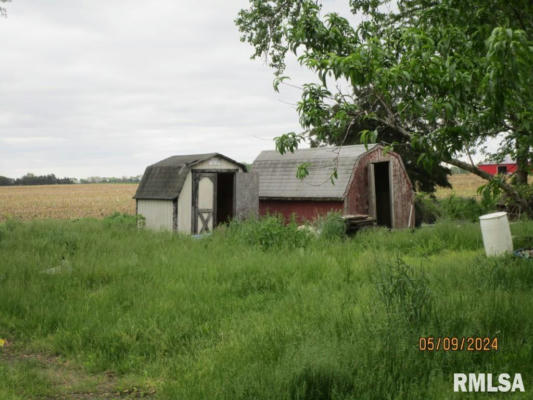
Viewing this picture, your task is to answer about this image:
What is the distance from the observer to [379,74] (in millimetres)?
5363

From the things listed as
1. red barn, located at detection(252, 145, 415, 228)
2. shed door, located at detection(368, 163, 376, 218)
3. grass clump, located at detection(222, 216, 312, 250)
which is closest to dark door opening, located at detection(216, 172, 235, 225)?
red barn, located at detection(252, 145, 415, 228)

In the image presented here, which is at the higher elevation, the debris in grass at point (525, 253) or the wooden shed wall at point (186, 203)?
the wooden shed wall at point (186, 203)

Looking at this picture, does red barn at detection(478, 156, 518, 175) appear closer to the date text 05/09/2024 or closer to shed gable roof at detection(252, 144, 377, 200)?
shed gable roof at detection(252, 144, 377, 200)

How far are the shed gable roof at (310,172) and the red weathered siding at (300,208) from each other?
0.25 m

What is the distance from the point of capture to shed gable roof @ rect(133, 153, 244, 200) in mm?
15117

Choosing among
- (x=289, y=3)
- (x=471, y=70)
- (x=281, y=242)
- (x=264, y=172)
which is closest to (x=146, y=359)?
(x=471, y=70)

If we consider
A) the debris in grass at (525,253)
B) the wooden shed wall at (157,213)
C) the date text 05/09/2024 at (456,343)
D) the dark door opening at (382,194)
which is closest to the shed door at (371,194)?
the dark door opening at (382,194)

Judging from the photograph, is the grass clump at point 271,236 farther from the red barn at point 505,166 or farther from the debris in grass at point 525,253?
A: the red barn at point 505,166

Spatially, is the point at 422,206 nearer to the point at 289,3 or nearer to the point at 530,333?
the point at 289,3

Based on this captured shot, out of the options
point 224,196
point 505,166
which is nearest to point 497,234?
point 224,196

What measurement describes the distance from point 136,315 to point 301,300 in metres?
2.29

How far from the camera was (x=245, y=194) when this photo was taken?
1622cm

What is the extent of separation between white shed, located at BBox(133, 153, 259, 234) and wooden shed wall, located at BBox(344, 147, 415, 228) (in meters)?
3.54

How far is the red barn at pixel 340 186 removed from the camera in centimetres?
1586
